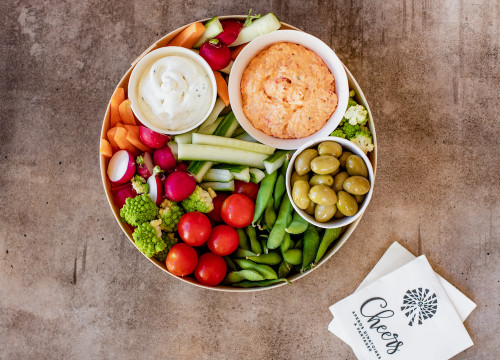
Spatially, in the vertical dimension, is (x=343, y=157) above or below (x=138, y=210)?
above

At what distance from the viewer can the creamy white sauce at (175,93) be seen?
188cm

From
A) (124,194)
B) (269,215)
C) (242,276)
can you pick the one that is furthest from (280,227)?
(124,194)

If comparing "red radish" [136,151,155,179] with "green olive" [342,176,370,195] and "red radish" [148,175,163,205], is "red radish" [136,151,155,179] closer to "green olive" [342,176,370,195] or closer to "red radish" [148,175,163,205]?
"red radish" [148,175,163,205]

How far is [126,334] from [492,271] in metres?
1.99

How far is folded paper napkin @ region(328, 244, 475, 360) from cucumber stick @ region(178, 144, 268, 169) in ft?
2.90

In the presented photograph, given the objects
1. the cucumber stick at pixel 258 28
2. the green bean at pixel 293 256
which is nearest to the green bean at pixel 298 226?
the green bean at pixel 293 256

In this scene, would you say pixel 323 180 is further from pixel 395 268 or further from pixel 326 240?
pixel 395 268

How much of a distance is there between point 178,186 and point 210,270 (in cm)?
42

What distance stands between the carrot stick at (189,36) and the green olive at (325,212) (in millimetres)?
975

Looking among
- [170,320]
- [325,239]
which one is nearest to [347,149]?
[325,239]

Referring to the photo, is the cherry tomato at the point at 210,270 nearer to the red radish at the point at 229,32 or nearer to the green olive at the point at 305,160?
the green olive at the point at 305,160

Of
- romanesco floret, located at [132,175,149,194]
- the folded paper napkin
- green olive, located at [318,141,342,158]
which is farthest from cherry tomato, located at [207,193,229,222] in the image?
the folded paper napkin

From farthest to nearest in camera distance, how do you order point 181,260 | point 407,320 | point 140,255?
point 140,255
point 407,320
point 181,260

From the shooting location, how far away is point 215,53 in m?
1.96
